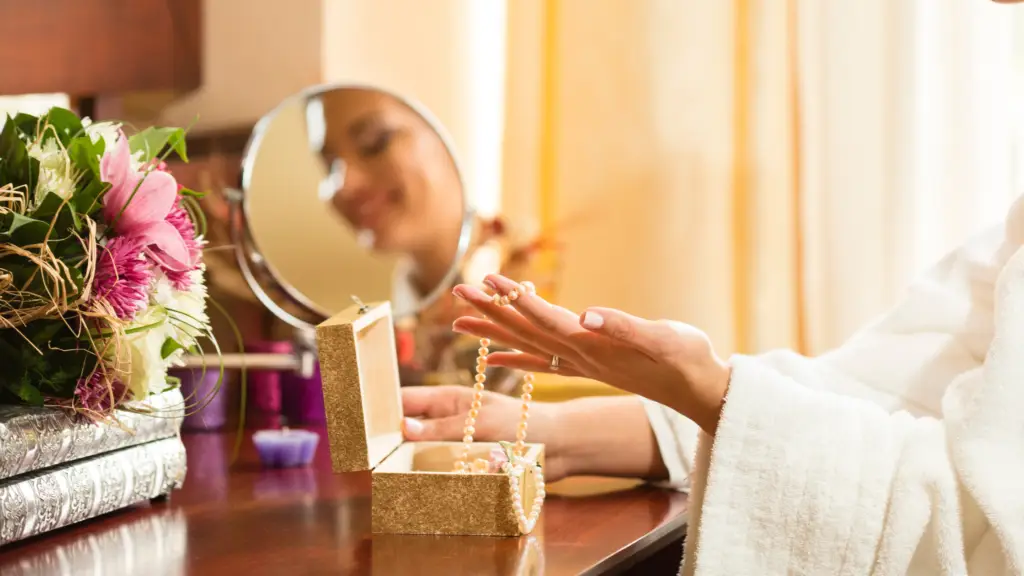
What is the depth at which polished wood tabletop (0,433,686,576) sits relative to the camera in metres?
0.63

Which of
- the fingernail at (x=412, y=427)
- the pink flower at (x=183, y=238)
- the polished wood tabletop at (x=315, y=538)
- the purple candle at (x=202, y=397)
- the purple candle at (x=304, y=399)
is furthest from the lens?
the purple candle at (x=304, y=399)

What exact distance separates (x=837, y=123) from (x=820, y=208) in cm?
12

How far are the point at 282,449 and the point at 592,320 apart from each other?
0.42m

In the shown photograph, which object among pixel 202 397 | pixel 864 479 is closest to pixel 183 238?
pixel 202 397

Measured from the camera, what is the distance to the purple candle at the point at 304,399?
4.09ft

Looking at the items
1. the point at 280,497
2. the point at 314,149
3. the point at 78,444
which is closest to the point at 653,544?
the point at 280,497

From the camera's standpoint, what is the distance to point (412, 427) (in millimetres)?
861

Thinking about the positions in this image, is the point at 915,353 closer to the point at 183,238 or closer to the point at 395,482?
the point at 395,482

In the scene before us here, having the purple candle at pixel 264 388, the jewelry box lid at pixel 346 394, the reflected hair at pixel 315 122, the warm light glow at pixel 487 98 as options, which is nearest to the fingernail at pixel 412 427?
the jewelry box lid at pixel 346 394

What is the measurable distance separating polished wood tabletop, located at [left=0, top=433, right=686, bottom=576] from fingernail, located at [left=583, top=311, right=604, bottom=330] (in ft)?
0.51

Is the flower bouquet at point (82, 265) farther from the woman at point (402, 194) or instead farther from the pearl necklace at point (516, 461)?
the woman at point (402, 194)

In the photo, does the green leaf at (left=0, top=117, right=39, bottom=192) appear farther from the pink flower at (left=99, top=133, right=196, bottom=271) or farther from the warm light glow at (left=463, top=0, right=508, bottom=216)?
the warm light glow at (left=463, top=0, right=508, bottom=216)

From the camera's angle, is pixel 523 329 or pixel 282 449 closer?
pixel 523 329

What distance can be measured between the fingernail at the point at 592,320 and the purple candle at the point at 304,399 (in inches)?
25.0
